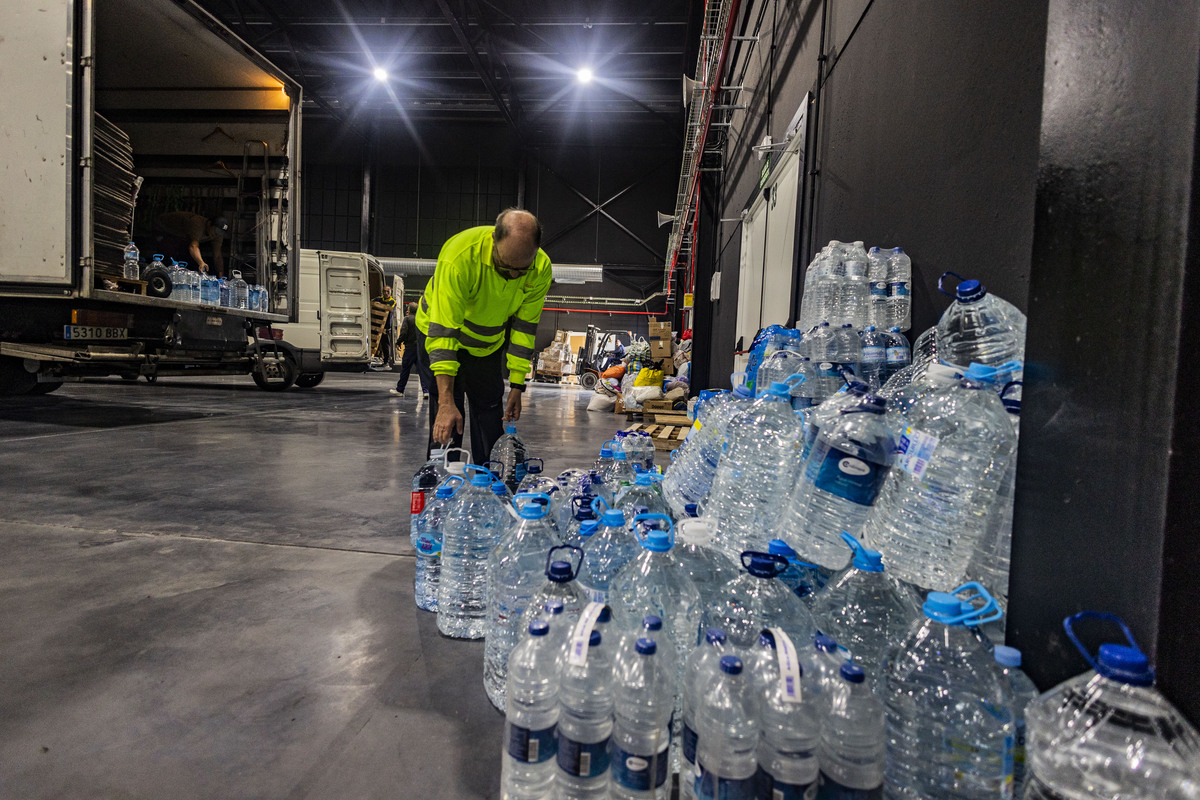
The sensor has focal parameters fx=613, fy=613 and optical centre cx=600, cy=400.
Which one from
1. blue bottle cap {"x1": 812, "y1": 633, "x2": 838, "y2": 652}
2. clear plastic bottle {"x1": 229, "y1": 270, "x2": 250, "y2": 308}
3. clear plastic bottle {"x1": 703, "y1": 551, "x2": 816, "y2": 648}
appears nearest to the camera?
blue bottle cap {"x1": 812, "y1": 633, "x2": 838, "y2": 652}

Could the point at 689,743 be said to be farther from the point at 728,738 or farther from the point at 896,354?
the point at 896,354

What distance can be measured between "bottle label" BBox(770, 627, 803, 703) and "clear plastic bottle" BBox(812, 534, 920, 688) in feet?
1.40

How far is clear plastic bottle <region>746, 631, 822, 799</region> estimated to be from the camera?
1134 mm

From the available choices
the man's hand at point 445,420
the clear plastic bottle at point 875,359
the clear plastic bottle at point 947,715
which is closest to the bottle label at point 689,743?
the clear plastic bottle at point 947,715

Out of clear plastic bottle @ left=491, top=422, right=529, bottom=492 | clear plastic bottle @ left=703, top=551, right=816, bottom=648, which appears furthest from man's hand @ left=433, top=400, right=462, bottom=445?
clear plastic bottle @ left=703, top=551, right=816, bottom=648

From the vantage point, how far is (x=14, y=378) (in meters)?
8.30

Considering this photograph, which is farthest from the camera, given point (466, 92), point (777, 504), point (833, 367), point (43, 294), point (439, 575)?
point (466, 92)

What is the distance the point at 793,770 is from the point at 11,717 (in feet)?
6.73

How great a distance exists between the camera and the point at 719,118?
9656 mm

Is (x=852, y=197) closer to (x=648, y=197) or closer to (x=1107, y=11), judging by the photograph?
(x=1107, y=11)

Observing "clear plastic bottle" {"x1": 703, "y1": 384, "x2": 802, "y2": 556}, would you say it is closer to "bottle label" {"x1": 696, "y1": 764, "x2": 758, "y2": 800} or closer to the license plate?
"bottle label" {"x1": 696, "y1": 764, "x2": 758, "y2": 800}

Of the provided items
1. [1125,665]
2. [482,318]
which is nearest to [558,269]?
[482,318]

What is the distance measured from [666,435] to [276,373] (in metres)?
8.20

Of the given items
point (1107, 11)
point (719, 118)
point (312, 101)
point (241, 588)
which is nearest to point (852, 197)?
point (1107, 11)
